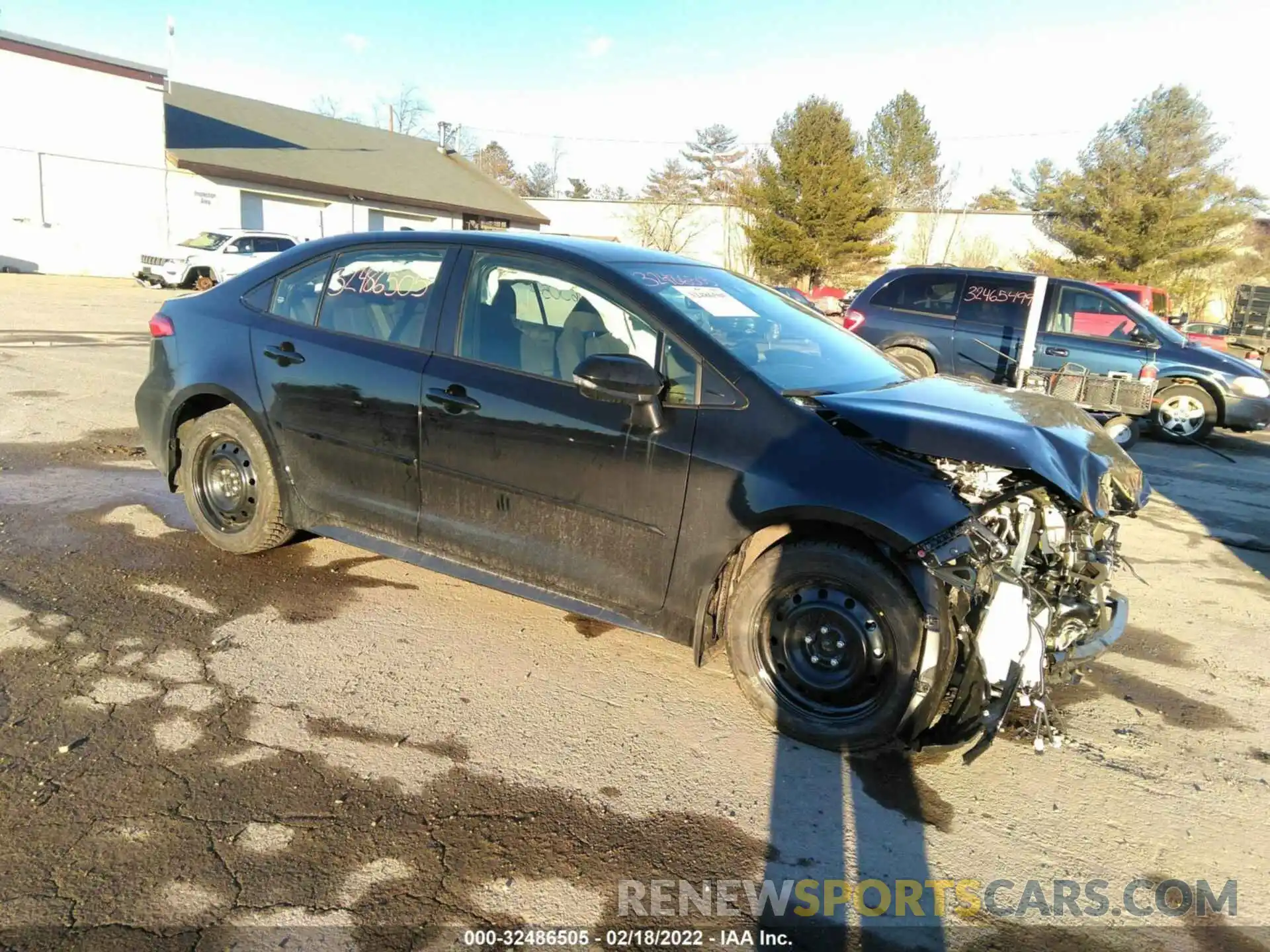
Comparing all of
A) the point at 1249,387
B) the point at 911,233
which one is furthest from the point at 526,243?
the point at 911,233

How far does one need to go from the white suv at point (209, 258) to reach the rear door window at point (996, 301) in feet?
63.4

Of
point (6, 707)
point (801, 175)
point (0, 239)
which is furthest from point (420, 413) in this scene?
point (801, 175)

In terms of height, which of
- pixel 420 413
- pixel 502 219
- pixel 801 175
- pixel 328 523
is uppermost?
pixel 801 175

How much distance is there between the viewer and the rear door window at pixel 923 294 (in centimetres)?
1122

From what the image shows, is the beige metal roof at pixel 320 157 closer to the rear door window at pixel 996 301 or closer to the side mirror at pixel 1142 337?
the rear door window at pixel 996 301

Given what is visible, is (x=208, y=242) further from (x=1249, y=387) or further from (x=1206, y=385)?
(x=1249, y=387)

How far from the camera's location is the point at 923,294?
450 inches

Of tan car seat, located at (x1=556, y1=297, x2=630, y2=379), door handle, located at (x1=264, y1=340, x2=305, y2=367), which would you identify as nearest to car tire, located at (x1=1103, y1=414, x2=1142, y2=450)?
tan car seat, located at (x1=556, y1=297, x2=630, y2=379)

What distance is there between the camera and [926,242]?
41000 millimetres

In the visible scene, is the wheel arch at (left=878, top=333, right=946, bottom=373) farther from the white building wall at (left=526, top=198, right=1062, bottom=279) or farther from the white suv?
the white building wall at (left=526, top=198, right=1062, bottom=279)

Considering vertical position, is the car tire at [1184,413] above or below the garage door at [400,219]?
below

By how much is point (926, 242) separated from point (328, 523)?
136ft

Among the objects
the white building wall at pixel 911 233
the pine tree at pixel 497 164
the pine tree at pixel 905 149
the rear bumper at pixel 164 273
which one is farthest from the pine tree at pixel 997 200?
the rear bumper at pixel 164 273

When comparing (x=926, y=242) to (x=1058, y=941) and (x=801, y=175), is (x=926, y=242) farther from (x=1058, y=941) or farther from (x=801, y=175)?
(x=1058, y=941)
